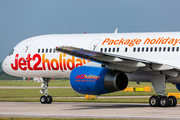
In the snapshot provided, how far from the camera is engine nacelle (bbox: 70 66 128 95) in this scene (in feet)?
78.2

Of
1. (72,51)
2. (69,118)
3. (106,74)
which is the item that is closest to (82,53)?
(72,51)

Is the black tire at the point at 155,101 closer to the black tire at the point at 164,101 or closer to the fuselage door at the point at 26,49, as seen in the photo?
the black tire at the point at 164,101

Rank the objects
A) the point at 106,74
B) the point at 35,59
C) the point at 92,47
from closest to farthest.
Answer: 1. the point at 106,74
2. the point at 92,47
3. the point at 35,59

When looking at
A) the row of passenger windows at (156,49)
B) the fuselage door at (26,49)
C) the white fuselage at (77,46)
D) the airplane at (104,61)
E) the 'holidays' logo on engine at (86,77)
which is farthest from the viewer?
the fuselage door at (26,49)

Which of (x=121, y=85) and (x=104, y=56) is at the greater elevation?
(x=104, y=56)

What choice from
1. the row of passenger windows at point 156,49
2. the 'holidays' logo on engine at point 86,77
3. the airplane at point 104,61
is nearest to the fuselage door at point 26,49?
the airplane at point 104,61

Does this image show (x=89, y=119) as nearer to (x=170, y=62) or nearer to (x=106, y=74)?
(x=106, y=74)

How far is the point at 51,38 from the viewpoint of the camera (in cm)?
3009

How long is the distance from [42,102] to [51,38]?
4.93 metres

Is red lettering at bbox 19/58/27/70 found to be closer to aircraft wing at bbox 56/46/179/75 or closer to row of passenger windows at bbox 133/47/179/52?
aircraft wing at bbox 56/46/179/75

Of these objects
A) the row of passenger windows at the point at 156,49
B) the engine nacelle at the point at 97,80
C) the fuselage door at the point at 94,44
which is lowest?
the engine nacelle at the point at 97,80

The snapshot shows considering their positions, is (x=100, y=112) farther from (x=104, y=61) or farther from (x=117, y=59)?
(x=104, y=61)

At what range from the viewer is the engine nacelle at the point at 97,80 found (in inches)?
938

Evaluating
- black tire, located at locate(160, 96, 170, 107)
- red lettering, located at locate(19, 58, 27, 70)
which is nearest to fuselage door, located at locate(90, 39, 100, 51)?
red lettering, located at locate(19, 58, 27, 70)
